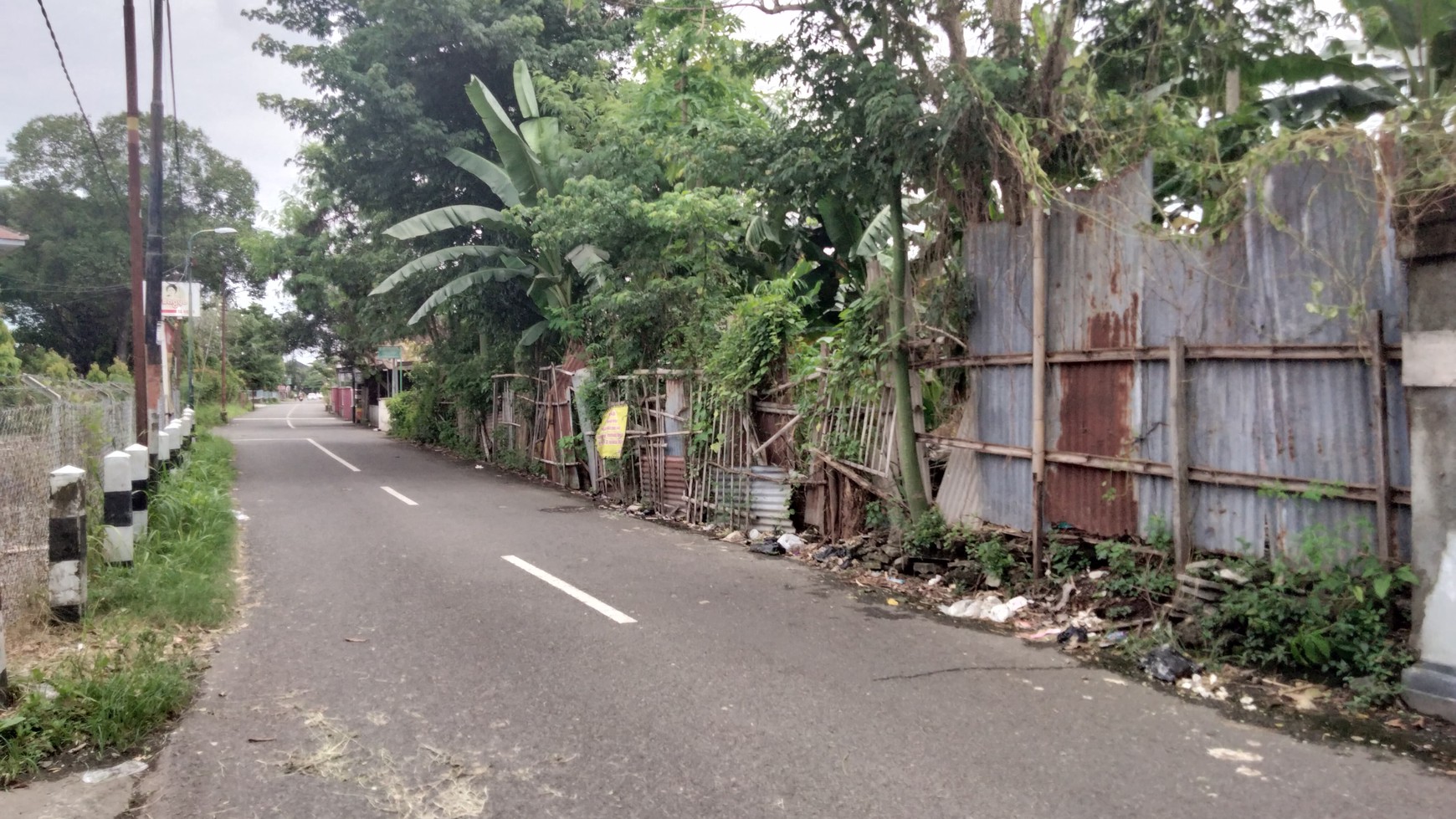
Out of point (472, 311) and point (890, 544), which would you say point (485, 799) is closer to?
point (890, 544)

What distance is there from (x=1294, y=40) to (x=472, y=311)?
15972 mm

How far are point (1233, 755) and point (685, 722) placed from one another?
2571 millimetres

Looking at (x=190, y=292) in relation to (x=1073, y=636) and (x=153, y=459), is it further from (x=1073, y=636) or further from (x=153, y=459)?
(x=1073, y=636)

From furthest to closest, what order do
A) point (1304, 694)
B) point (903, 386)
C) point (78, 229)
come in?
point (78, 229)
point (903, 386)
point (1304, 694)

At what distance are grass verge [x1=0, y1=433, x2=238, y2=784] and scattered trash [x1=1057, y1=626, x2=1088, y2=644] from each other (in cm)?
525

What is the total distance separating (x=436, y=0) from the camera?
61.8 feet

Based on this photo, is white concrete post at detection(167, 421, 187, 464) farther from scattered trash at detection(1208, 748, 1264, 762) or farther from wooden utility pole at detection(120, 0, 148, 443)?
scattered trash at detection(1208, 748, 1264, 762)

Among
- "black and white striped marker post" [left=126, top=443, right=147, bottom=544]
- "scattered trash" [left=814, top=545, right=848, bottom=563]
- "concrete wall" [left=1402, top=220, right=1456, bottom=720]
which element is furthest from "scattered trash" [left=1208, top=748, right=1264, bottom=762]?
"black and white striped marker post" [left=126, top=443, right=147, bottom=544]

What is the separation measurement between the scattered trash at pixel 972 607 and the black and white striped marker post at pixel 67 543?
19.5 feet

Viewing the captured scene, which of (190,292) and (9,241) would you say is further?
(190,292)

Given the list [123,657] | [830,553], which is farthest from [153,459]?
[830,553]

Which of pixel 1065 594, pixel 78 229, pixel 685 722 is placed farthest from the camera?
pixel 78 229

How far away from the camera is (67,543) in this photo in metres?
5.92

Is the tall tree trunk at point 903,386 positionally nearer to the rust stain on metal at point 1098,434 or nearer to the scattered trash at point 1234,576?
the rust stain on metal at point 1098,434
